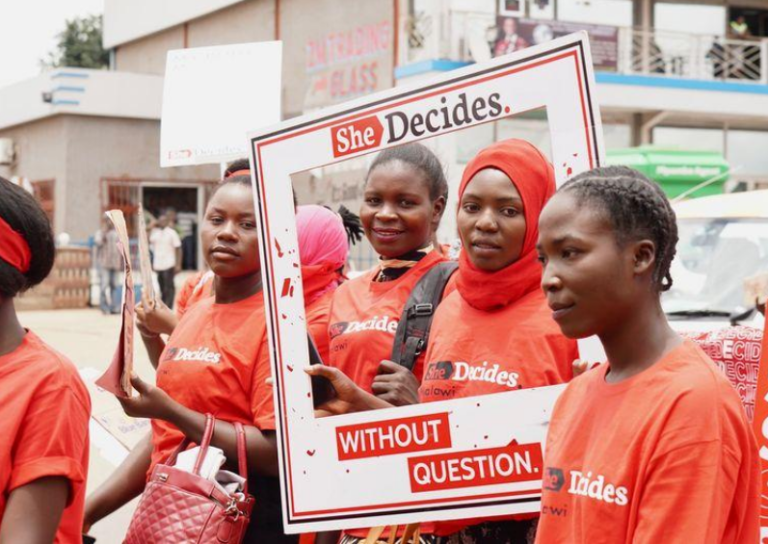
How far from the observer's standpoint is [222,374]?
10.4 ft

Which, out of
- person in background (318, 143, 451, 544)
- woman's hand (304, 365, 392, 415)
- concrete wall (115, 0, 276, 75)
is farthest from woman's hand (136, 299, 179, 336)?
concrete wall (115, 0, 276, 75)

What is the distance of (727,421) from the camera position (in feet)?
6.07

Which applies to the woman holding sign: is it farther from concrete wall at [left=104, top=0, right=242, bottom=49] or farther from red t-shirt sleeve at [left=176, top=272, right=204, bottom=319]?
concrete wall at [left=104, top=0, right=242, bottom=49]

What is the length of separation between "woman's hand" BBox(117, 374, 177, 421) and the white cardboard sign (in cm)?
161

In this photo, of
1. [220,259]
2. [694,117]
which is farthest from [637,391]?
[694,117]

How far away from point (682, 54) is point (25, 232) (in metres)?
21.6

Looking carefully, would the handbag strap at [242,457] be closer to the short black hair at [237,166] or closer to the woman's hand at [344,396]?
the woman's hand at [344,396]

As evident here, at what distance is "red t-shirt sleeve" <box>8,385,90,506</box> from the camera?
2.29 m

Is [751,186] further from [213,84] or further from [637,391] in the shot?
[637,391]

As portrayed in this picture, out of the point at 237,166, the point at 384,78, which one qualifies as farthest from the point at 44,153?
the point at 237,166

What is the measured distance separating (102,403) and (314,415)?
1381 millimetres

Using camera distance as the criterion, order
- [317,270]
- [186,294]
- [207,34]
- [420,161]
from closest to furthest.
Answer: [420,161], [317,270], [186,294], [207,34]

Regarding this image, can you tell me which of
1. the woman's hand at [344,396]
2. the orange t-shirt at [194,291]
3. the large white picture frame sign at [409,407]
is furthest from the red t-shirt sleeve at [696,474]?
the orange t-shirt at [194,291]

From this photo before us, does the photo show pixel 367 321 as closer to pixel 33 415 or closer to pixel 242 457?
pixel 242 457
